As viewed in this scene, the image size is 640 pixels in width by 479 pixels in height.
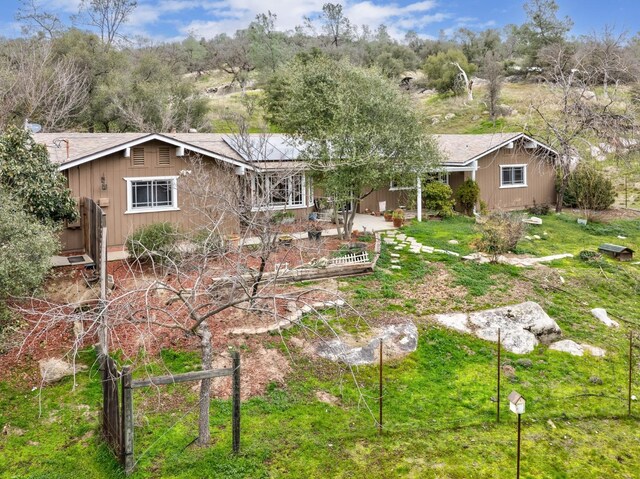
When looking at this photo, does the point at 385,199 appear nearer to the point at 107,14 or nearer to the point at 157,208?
the point at 157,208

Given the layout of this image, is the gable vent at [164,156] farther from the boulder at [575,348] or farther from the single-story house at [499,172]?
the boulder at [575,348]

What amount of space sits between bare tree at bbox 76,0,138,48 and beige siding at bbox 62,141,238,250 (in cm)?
2872

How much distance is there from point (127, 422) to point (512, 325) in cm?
833

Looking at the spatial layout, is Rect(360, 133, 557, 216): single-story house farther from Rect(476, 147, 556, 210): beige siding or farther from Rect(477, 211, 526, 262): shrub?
Rect(477, 211, 526, 262): shrub

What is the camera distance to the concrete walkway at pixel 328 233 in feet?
46.2

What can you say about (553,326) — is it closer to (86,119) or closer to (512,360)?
(512,360)

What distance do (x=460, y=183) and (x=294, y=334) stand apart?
52.5 ft

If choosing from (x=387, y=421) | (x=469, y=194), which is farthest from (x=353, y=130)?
(x=387, y=421)

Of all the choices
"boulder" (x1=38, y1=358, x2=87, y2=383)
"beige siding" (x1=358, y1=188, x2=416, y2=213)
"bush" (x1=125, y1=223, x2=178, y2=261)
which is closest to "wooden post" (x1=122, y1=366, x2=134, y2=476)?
"boulder" (x1=38, y1=358, x2=87, y2=383)

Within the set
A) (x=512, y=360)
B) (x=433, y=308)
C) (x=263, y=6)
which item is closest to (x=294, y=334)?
(x=433, y=308)

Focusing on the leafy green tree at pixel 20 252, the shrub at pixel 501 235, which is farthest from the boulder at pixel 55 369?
the shrub at pixel 501 235

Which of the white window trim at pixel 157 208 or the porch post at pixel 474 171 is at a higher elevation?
the porch post at pixel 474 171

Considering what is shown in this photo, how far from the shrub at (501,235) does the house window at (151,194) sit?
1008 centimetres

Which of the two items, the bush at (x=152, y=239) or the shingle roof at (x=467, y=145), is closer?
the bush at (x=152, y=239)
